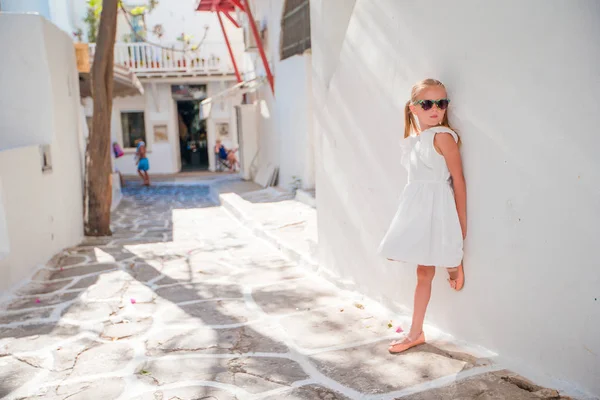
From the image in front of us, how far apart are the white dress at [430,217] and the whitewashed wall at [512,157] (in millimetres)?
133

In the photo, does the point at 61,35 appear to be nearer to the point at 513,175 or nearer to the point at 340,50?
the point at 340,50

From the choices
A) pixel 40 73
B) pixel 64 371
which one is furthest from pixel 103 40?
pixel 64 371

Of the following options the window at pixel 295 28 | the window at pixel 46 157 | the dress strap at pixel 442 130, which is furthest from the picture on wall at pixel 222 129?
the dress strap at pixel 442 130

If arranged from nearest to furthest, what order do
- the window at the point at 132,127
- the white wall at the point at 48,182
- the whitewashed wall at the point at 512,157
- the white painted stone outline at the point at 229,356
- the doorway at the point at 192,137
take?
the whitewashed wall at the point at 512,157 < the white painted stone outline at the point at 229,356 < the white wall at the point at 48,182 < the window at the point at 132,127 < the doorway at the point at 192,137

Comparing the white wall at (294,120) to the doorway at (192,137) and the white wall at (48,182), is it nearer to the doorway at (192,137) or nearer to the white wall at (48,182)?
the white wall at (48,182)

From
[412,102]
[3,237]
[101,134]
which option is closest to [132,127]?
[101,134]

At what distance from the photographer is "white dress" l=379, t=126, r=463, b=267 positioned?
11.1 feet

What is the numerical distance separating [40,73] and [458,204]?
633 centimetres

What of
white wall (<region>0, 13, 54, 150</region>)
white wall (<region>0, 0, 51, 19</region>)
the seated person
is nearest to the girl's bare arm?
white wall (<region>0, 13, 54, 150</region>)

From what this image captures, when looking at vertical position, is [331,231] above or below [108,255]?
above

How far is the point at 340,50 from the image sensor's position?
5.32m

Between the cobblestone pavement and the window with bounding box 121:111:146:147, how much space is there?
18.0 metres

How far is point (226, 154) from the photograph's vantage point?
23.9 meters

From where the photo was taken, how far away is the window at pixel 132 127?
24.1m
